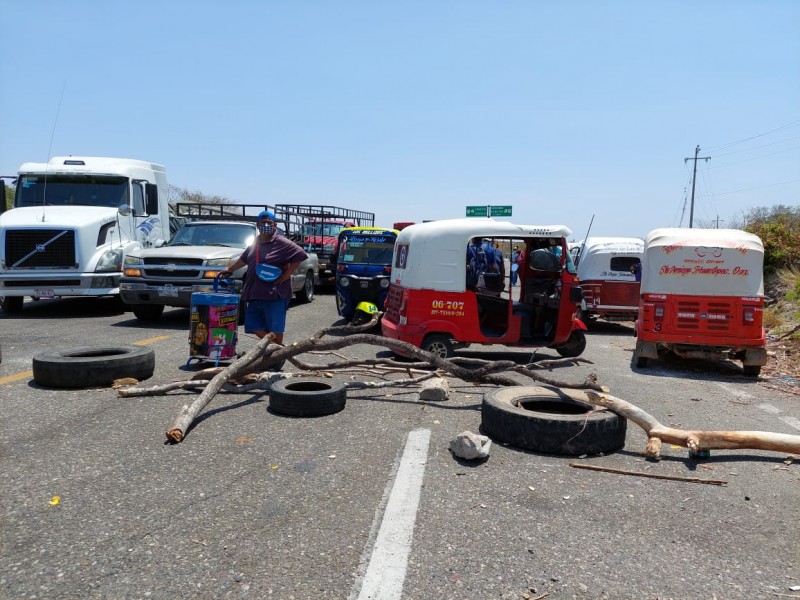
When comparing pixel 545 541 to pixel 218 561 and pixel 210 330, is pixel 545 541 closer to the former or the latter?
pixel 218 561

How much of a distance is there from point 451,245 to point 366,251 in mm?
5052

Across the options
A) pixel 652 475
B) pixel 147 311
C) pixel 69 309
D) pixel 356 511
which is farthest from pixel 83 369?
pixel 69 309

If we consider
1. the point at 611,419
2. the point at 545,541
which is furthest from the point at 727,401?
the point at 545,541

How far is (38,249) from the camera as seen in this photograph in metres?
12.3

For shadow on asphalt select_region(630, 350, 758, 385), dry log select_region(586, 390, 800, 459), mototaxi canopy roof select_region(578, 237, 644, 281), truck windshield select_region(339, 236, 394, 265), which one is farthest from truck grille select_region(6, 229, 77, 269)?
dry log select_region(586, 390, 800, 459)

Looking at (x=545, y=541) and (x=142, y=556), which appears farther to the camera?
(x=545, y=541)

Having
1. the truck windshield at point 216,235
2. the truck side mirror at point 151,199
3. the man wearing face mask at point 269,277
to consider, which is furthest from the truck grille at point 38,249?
the man wearing face mask at point 269,277

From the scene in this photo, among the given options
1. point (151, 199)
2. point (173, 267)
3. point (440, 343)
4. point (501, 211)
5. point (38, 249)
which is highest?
point (501, 211)

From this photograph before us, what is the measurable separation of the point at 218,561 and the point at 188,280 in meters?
9.24

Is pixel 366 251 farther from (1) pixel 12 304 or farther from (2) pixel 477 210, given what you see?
(2) pixel 477 210

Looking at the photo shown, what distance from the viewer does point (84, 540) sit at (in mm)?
3123

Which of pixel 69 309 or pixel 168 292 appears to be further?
pixel 69 309

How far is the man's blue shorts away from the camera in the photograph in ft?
25.0

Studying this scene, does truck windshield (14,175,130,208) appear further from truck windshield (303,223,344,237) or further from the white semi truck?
truck windshield (303,223,344,237)
